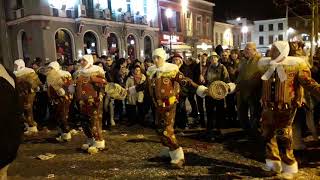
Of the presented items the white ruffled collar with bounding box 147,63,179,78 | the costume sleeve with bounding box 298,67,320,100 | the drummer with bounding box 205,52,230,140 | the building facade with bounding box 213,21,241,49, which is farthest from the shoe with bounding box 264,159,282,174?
the building facade with bounding box 213,21,241,49

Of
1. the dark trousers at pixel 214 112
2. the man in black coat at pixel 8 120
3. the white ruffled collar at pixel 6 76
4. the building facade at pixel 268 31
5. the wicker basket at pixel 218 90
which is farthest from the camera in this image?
the building facade at pixel 268 31

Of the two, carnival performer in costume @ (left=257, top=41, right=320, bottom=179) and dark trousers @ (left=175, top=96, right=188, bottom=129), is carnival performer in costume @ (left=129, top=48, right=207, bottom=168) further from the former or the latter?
dark trousers @ (left=175, top=96, right=188, bottom=129)

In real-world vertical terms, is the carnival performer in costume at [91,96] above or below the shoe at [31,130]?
above

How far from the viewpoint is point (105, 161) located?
699 centimetres

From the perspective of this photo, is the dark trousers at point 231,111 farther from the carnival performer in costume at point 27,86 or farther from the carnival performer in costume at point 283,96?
the carnival performer in costume at point 27,86

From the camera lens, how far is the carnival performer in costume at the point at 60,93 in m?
8.59

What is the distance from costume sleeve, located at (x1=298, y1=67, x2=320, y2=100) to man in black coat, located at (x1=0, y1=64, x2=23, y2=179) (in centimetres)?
365

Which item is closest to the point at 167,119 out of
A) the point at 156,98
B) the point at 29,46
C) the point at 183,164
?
the point at 156,98

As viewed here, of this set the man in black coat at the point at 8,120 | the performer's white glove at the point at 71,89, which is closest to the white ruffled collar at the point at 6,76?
the man in black coat at the point at 8,120

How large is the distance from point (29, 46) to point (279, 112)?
68.2 ft

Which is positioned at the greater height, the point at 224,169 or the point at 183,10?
the point at 183,10

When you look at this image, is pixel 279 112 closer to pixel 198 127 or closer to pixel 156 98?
pixel 156 98

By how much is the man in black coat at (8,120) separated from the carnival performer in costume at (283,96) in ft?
11.3

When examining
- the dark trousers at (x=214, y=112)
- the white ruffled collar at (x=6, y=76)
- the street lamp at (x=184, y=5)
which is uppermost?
the street lamp at (x=184, y=5)
